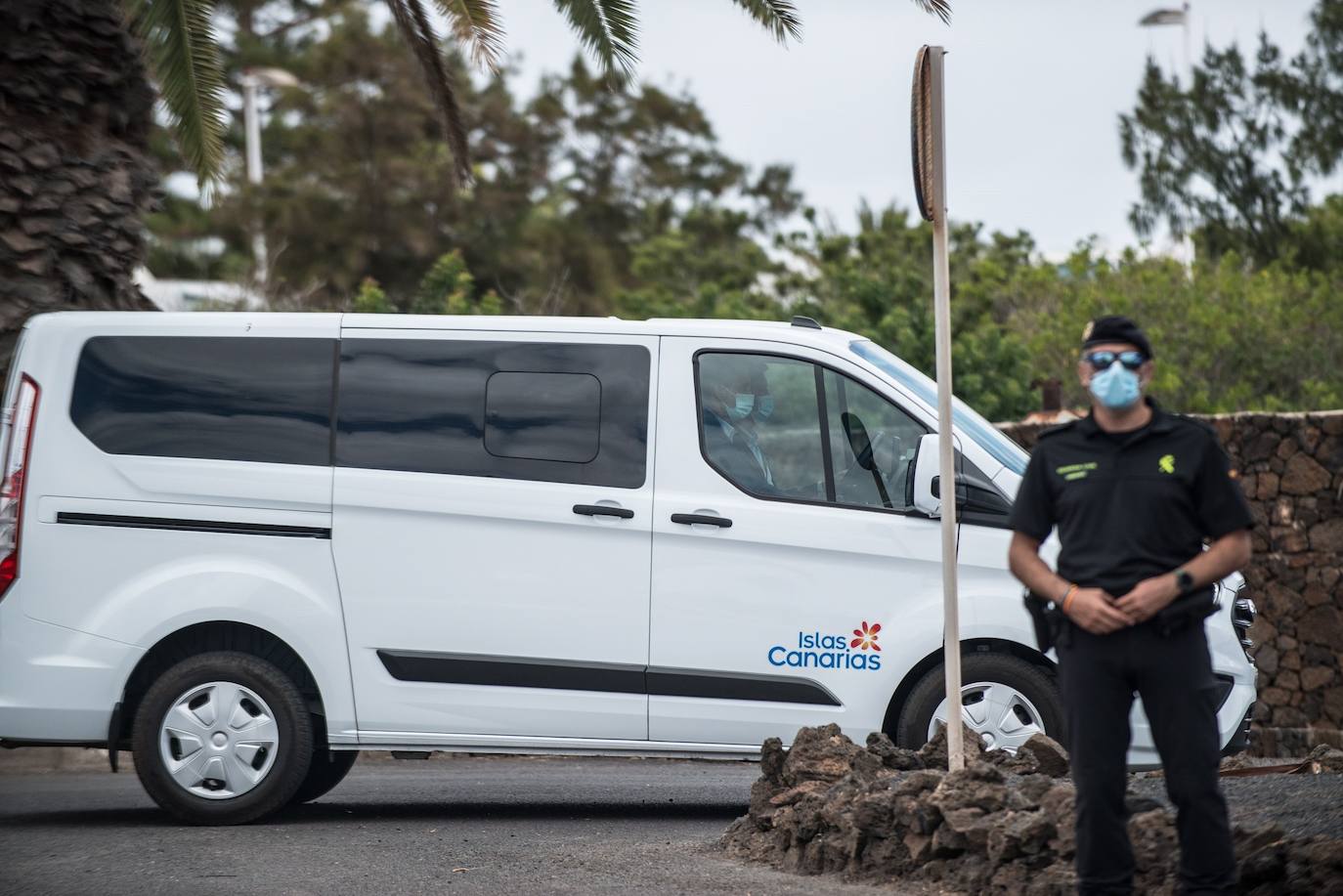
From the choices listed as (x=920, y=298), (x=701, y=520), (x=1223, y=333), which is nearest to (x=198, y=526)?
(x=701, y=520)

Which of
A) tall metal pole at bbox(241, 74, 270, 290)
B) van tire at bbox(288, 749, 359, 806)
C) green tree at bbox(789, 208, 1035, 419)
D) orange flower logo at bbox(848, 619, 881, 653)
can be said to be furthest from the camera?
tall metal pole at bbox(241, 74, 270, 290)

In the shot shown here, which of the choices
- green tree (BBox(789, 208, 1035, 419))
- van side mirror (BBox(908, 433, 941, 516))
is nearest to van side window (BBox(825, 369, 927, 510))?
van side mirror (BBox(908, 433, 941, 516))

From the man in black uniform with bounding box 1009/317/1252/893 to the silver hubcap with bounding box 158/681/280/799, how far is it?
155 inches

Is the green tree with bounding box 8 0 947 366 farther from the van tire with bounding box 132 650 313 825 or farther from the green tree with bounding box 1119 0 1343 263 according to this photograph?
the green tree with bounding box 1119 0 1343 263

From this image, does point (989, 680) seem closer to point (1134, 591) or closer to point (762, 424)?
point (762, 424)

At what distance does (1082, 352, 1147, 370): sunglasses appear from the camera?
4598 millimetres

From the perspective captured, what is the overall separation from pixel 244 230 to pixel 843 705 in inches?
1249

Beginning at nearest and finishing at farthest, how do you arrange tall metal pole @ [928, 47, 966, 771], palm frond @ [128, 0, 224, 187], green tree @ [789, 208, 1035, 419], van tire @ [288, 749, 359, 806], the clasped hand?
1. the clasped hand
2. tall metal pole @ [928, 47, 966, 771]
3. van tire @ [288, 749, 359, 806]
4. palm frond @ [128, 0, 224, 187]
5. green tree @ [789, 208, 1035, 419]

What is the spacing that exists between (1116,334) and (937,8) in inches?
233

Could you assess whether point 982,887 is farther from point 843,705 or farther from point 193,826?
point 193,826

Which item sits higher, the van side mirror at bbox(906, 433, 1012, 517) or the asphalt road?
the van side mirror at bbox(906, 433, 1012, 517)

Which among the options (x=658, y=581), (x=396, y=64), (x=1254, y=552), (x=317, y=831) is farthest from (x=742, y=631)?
(x=396, y=64)

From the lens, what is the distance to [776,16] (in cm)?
1085

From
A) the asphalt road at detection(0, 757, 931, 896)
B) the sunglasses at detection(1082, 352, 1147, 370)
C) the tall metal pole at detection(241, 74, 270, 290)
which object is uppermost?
the tall metal pole at detection(241, 74, 270, 290)
